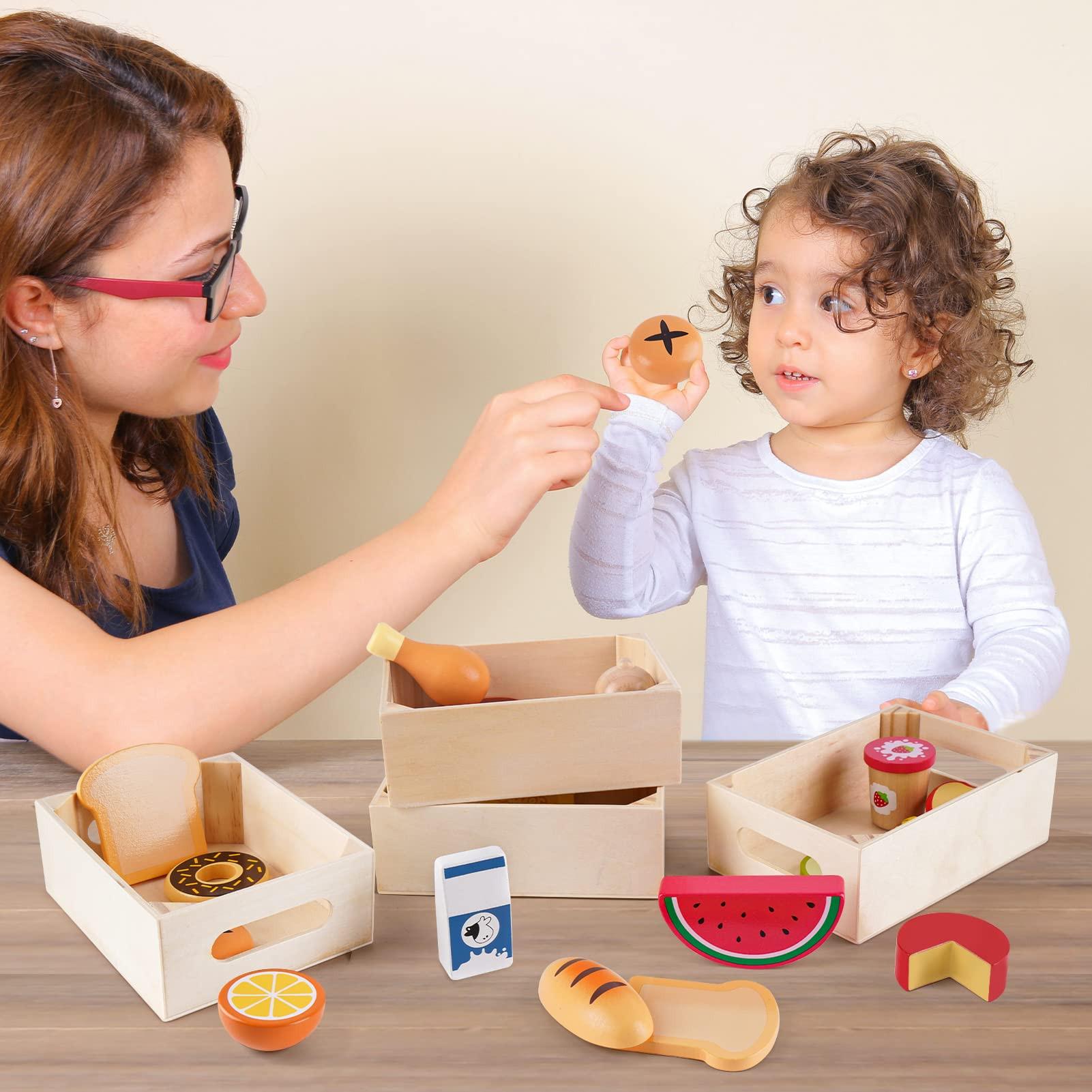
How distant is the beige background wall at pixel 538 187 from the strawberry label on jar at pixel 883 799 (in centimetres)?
106

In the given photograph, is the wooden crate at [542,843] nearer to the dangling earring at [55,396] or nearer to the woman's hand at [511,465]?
the woman's hand at [511,465]

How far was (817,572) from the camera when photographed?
1.44 meters

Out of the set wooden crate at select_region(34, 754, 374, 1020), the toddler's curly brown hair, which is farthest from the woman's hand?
the toddler's curly brown hair

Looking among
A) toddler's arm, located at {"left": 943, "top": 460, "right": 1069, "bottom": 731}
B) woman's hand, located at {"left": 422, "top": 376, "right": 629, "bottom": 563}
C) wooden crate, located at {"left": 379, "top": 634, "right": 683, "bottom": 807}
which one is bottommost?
toddler's arm, located at {"left": 943, "top": 460, "right": 1069, "bottom": 731}

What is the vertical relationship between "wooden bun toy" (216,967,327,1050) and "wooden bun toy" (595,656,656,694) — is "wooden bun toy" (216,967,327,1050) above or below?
below

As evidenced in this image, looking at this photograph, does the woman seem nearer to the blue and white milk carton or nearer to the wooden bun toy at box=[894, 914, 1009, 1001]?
the blue and white milk carton

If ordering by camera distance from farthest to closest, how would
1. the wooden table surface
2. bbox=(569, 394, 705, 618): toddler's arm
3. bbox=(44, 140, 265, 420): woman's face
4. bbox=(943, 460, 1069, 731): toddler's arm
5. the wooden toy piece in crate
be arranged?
bbox=(569, 394, 705, 618): toddler's arm, bbox=(943, 460, 1069, 731): toddler's arm, bbox=(44, 140, 265, 420): woman's face, the wooden toy piece in crate, the wooden table surface

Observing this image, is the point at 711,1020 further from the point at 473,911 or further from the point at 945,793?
the point at 945,793

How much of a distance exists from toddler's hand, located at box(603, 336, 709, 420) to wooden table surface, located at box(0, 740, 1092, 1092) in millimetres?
645

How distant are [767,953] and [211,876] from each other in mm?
379

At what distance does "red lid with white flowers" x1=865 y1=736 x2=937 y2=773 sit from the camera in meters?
0.81

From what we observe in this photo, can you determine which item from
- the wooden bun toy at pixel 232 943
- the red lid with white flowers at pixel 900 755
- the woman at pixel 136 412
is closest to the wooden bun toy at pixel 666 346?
the woman at pixel 136 412

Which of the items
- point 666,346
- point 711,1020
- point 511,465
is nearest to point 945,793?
point 711,1020

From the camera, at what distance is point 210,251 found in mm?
1072
